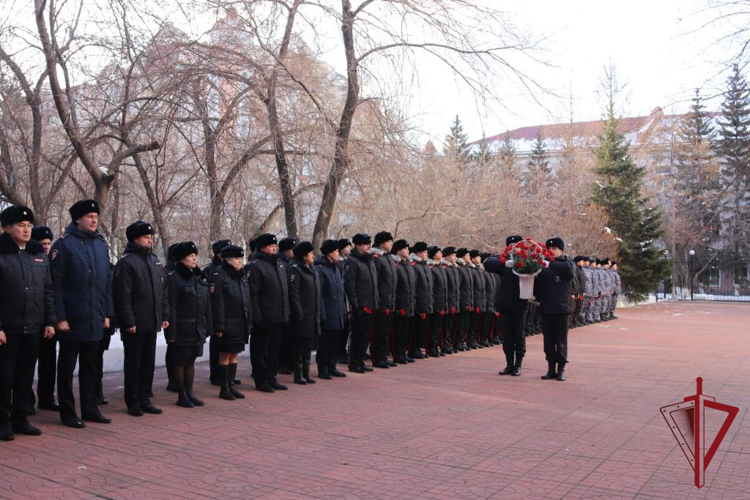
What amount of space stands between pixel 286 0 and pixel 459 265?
21.0ft

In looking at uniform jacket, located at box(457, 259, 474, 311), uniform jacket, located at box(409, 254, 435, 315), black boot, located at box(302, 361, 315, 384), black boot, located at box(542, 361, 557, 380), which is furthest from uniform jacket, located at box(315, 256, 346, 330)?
uniform jacket, located at box(457, 259, 474, 311)

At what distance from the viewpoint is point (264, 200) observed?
14.7 metres

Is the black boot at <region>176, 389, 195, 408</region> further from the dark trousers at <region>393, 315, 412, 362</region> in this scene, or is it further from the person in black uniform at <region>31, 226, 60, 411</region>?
the dark trousers at <region>393, 315, 412, 362</region>

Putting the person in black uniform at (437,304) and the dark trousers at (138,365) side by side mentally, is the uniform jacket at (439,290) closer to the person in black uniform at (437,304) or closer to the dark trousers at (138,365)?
the person in black uniform at (437,304)

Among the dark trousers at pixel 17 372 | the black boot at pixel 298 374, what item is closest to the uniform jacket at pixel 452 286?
the black boot at pixel 298 374

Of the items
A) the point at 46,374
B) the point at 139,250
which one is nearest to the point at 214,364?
the point at 46,374

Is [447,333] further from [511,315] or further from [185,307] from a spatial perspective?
[185,307]

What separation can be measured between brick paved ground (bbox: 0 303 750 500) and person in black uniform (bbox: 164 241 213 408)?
1.14 ft

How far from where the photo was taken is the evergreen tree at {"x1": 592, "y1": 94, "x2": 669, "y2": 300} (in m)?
40.7

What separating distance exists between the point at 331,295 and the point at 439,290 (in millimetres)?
3739

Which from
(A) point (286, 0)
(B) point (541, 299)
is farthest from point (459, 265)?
(A) point (286, 0)

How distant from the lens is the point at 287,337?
12047mm

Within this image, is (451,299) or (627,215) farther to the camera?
(627,215)

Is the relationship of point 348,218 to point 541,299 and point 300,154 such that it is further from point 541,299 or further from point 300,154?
point 541,299
